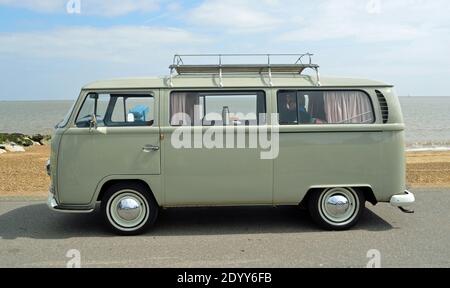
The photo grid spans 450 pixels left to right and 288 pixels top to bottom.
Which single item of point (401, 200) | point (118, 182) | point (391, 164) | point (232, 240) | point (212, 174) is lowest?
point (232, 240)

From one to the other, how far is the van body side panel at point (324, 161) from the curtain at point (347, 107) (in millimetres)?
224

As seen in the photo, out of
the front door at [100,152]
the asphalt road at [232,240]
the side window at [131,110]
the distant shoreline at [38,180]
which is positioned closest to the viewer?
the asphalt road at [232,240]

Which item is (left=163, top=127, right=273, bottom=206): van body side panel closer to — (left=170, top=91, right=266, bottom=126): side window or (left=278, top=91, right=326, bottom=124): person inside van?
(left=170, top=91, right=266, bottom=126): side window

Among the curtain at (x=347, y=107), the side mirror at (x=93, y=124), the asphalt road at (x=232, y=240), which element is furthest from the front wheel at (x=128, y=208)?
the curtain at (x=347, y=107)

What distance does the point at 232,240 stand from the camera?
18.7ft

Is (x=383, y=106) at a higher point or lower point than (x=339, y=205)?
higher

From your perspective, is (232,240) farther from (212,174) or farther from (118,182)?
(118,182)

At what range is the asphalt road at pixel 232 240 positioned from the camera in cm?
496

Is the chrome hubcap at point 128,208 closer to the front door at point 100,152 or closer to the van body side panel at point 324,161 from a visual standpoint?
the front door at point 100,152

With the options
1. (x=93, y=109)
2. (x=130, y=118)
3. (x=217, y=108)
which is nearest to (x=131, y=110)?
(x=130, y=118)

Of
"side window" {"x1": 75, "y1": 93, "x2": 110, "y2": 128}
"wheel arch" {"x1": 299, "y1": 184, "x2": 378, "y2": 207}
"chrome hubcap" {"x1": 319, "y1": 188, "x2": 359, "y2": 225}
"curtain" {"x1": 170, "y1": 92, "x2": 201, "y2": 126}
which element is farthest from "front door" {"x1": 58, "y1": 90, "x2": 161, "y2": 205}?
"chrome hubcap" {"x1": 319, "y1": 188, "x2": 359, "y2": 225}

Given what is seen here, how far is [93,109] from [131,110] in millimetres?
533

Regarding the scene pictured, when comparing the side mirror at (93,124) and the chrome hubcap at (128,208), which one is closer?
the side mirror at (93,124)

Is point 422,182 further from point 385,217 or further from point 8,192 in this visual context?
point 8,192
